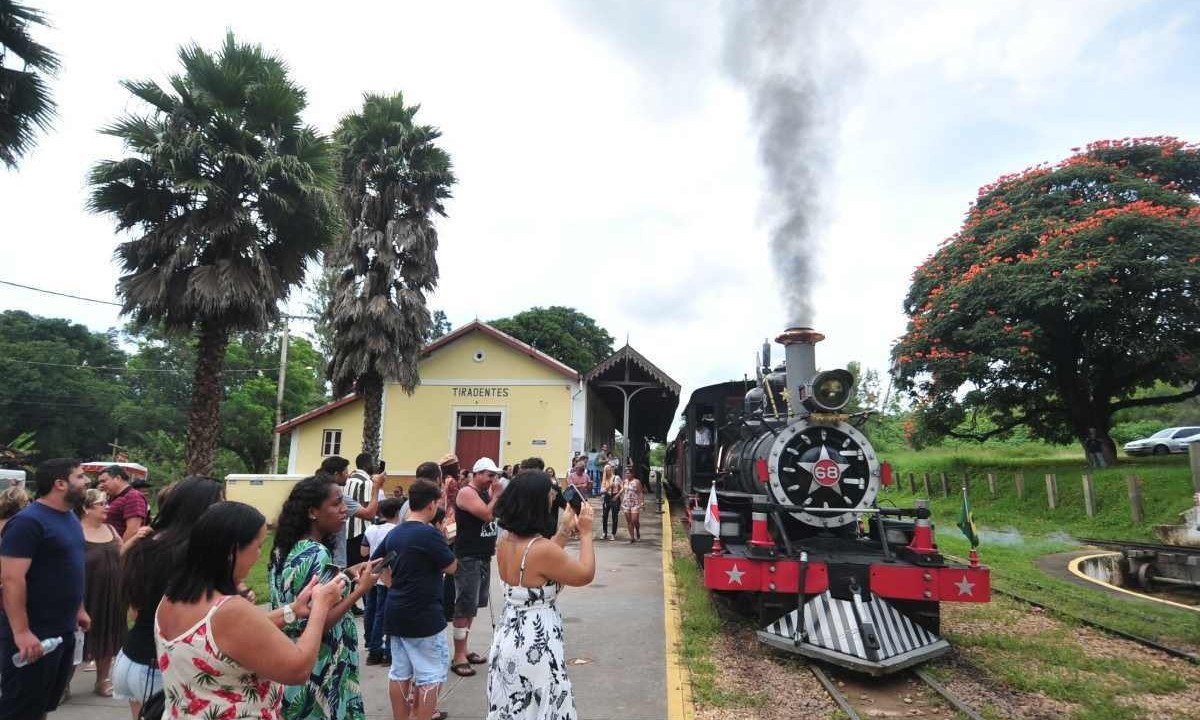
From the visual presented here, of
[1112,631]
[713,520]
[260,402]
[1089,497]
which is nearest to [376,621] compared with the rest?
[713,520]

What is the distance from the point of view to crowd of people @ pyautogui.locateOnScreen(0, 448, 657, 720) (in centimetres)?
185

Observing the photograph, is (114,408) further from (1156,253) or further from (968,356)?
(1156,253)

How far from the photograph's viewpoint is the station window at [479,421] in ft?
58.3

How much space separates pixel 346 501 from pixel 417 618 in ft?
6.75

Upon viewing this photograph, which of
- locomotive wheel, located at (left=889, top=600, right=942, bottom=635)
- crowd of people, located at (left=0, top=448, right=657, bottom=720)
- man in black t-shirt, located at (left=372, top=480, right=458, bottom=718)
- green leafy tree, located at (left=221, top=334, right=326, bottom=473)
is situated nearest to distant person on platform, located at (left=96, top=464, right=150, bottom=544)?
crowd of people, located at (left=0, top=448, right=657, bottom=720)

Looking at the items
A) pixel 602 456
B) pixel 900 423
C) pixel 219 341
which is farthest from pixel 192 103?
pixel 900 423

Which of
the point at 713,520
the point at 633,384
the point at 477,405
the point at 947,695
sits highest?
the point at 633,384

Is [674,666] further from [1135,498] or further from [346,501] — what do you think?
[1135,498]

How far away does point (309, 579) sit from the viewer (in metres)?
2.66

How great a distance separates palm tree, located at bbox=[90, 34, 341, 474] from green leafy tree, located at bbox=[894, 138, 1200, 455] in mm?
15678

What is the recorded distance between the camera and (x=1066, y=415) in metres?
18.7

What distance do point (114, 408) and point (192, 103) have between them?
100 ft

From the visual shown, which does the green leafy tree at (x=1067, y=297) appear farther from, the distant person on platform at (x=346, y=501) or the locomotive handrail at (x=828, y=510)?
the distant person on platform at (x=346, y=501)

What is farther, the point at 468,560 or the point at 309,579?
the point at 468,560
